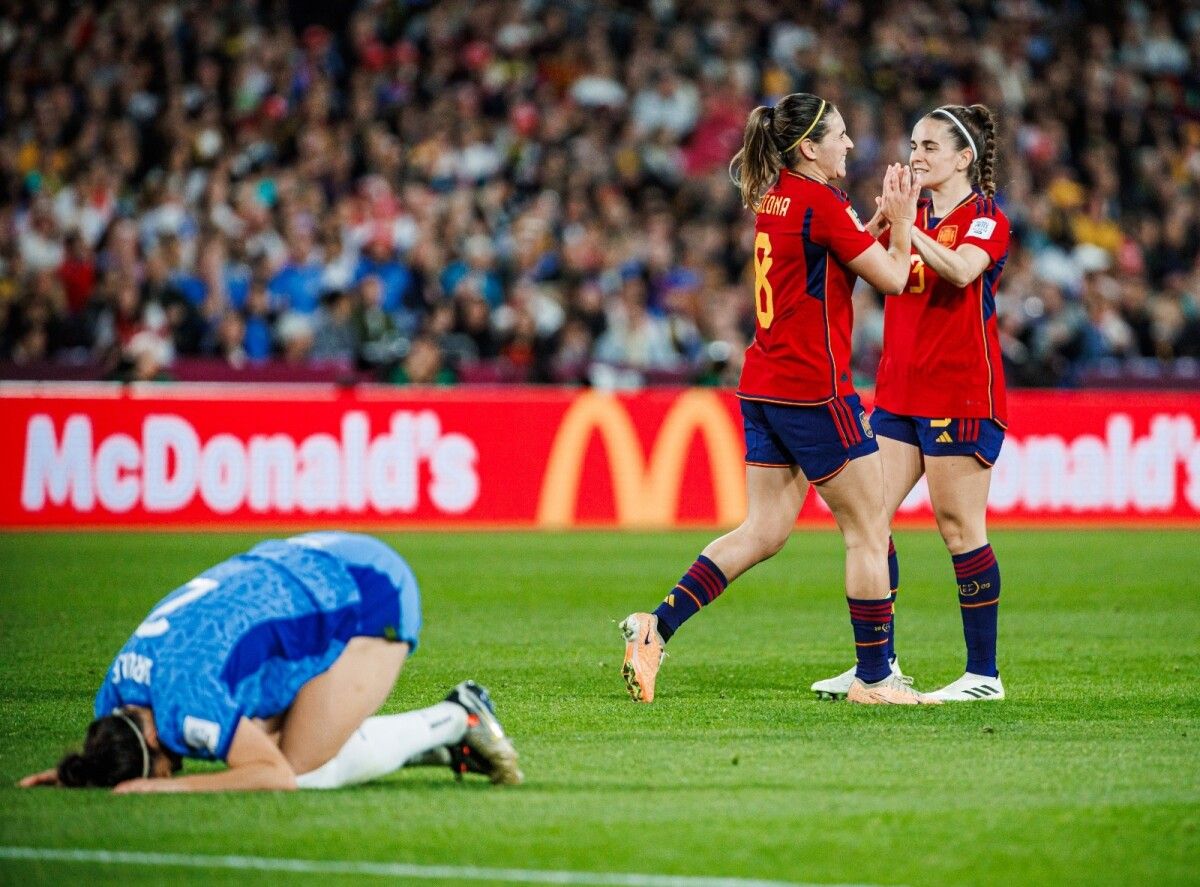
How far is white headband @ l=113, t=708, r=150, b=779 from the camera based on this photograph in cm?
546

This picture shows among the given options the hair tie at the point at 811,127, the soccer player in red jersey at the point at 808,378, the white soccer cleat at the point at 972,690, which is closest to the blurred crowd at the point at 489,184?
the soccer player in red jersey at the point at 808,378

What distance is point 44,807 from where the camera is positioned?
5523 millimetres

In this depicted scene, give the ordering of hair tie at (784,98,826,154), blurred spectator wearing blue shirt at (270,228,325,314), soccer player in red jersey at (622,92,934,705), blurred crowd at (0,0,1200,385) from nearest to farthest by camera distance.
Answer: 1. soccer player in red jersey at (622,92,934,705)
2. hair tie at (784,98,826,154)
3. blurred crowd at (0,0,1200,385)
4. blurred spectator wearing blue shirt at (270,228,325,314)

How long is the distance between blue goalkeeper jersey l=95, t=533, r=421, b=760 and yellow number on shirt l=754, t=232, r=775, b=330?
2503 millimetres

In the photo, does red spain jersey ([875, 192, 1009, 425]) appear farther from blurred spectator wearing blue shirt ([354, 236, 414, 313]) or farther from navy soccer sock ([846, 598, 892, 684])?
blurred spectator wearing blue shirt ([354, 236, 414, 313])

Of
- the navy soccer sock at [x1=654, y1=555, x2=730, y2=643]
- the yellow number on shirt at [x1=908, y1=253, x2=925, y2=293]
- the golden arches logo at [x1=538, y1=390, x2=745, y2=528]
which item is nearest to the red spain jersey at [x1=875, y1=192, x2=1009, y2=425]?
the yellow number on shirt at [x1=908, y1=253, x2=925, y2=293]

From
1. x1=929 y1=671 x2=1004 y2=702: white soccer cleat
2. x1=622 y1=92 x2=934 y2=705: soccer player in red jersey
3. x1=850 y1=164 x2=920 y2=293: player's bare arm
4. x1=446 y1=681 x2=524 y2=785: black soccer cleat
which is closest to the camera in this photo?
x1=446 y1=681 x2=524 y2=785: black soccer cleat

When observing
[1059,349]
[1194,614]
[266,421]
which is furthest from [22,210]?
[1194,614]

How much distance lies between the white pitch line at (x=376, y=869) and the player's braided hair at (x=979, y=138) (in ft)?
13.9

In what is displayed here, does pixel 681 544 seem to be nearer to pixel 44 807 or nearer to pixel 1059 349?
pixel 1059 349

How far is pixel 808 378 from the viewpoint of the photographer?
762 centimetres

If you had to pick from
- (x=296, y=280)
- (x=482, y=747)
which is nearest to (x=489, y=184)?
(x=296, y=280)

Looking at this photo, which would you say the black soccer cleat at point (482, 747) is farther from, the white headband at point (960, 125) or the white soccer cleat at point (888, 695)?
the white headband at point (960, 125)

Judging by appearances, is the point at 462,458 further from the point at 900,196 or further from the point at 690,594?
the point at 900,196
